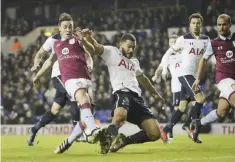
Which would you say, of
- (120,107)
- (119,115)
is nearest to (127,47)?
(120,107)

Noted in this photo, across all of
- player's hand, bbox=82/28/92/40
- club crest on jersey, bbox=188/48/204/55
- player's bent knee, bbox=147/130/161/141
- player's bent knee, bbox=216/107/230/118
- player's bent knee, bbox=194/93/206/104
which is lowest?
player's bent knee, bbox=147/130/161/141

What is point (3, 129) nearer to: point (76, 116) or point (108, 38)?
point (108, 38)

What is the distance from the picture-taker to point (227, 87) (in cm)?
1078

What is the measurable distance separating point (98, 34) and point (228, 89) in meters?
16.8

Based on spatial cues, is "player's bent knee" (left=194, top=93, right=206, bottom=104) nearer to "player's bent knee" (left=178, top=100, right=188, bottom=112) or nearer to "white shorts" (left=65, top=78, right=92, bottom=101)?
"player's bent knee" (left=178, top=100, right=188, bottom=112)

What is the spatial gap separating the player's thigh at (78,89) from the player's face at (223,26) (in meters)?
2.60

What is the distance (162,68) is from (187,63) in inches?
39.3

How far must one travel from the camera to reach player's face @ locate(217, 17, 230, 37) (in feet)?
35.2

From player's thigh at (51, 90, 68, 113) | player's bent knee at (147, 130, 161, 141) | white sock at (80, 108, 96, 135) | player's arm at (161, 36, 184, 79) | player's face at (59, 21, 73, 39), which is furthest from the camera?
player's arm at (161, 36, 184, 79)

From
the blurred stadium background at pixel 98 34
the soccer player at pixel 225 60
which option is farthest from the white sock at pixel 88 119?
the blurred stadium background at pixel 98 34

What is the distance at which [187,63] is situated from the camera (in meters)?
13.1

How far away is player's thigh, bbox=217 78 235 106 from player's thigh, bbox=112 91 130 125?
79.8 inches

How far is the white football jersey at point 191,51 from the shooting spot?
12938mm

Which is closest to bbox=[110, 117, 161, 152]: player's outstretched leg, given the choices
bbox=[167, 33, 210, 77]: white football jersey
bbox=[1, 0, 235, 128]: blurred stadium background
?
bbox=[167, 33, 210, 77]: white football jersey
